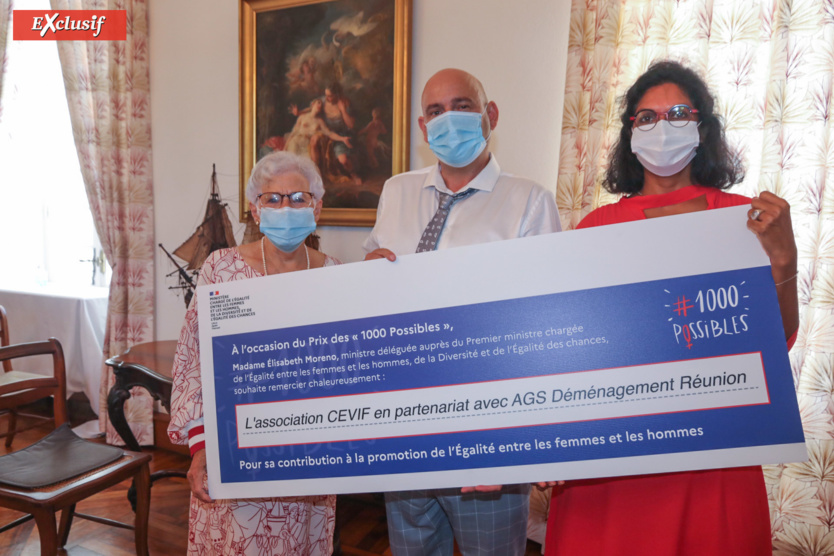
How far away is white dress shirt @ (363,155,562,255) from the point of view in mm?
Answer: 1321

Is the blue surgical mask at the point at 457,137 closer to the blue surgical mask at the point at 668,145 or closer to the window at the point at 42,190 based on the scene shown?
the blue surgical mask at the point at 668,145

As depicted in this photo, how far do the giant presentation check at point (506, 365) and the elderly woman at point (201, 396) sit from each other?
17 cm

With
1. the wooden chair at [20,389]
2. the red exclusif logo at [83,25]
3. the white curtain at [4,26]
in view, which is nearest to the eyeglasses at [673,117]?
the wooden chair at [20,389]

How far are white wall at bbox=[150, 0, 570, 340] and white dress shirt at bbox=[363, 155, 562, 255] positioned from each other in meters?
1.25

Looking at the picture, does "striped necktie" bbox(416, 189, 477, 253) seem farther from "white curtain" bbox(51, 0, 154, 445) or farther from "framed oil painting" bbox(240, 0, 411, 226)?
"white curtain" bbox(51, 0, 154, 445)

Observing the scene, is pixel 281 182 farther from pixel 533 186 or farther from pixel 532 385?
pixel 532 385

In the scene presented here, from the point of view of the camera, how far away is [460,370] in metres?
1.03

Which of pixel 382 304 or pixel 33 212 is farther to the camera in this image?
pixel 33 212

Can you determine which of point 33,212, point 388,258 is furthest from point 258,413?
point 33,212

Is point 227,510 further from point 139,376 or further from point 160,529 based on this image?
point 160,529

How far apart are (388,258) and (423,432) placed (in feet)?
1.23

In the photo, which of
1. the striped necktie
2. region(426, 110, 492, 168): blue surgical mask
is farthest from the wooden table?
region(426, 110, 492, 168): blue surgical mask

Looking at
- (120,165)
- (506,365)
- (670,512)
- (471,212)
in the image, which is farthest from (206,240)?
(670,512)

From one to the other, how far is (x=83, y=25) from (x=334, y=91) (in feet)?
6.82
